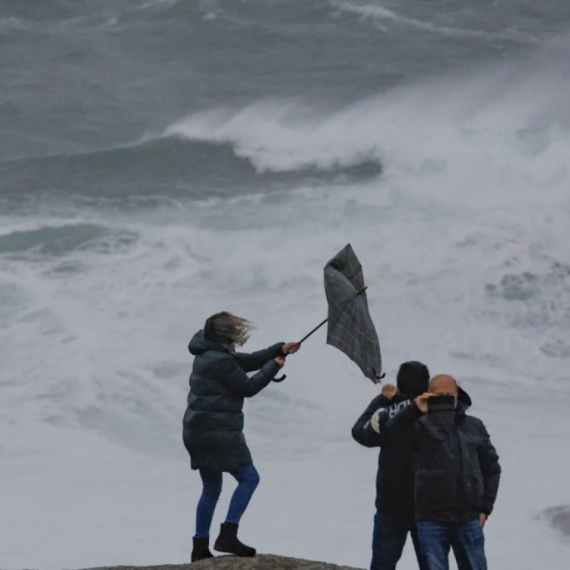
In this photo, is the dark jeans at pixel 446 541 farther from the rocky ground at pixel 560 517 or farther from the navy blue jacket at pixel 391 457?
the rocky ground at pixel 560 517

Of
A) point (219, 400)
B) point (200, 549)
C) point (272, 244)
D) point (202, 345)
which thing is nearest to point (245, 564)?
point (200, 549)

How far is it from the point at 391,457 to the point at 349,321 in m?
0.60

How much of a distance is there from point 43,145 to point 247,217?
575 centimetres

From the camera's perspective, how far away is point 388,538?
22.2 ft

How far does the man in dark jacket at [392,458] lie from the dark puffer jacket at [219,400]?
0.63m

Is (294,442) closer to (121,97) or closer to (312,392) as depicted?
(312,392)

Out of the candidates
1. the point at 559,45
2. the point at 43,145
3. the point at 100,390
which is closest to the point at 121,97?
the point at 43,145

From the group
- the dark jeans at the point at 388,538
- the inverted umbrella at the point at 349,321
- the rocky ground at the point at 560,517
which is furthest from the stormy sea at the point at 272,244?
A: the inverted umbrella at the point at 349,321

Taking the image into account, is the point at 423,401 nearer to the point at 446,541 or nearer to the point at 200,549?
the point at 446,541

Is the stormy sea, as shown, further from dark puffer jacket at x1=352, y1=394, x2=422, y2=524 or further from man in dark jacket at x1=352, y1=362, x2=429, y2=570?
dark puffer jacket at x1=352, y1=394, x2=422, y2=524

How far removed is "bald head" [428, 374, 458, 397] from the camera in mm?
6379

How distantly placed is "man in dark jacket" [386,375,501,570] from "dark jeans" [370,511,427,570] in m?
0.25

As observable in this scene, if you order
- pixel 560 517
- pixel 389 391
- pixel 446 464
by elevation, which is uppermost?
pixel 560 517

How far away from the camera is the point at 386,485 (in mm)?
6684
